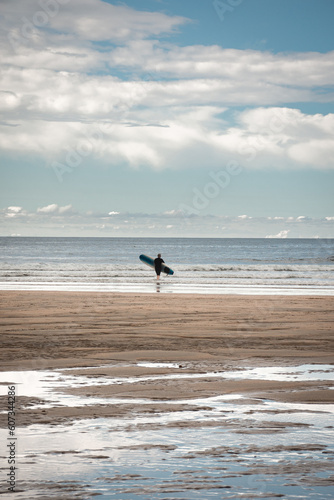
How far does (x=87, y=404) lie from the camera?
7.16 meters

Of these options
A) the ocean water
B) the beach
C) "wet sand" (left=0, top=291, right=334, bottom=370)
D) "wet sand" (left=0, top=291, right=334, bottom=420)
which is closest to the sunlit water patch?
the beach

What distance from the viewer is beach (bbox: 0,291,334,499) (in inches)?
198

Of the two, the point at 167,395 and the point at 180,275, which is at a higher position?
the point at 180,275

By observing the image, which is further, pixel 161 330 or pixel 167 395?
pixel 161 330

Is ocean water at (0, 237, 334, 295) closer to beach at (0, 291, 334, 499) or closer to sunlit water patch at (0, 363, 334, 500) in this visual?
beach at (0, 291, 334, 499)

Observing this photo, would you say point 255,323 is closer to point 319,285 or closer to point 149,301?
point 149,301

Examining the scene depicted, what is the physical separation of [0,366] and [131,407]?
3.37m

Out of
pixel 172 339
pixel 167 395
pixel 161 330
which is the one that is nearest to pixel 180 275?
pixel 161 330

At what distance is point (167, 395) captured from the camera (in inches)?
303

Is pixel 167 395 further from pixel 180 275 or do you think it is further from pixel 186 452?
pixel 180 275

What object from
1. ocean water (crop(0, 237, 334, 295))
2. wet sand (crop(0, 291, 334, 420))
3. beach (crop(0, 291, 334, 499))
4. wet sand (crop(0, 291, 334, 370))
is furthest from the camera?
ocean water (crop(0, 237, 334, 295))

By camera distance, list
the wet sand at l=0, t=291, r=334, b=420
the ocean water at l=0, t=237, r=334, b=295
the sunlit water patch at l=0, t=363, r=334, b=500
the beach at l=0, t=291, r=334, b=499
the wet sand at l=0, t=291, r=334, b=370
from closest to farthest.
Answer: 1. the sunlit water patch at l=0, t=363, r=334, b=500
2. the beach at l=0, t=291, r=334, b=499
3. the wet sand at l=0, t=291, r=334, b=420
4. the wet sand at l=0, t=291, r=334, b=370
5. the ocean water at l=0, t=237, r=334, b=295

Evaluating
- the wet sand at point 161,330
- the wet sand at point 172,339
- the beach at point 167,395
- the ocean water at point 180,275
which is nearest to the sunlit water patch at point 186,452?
the beach at point 167,395

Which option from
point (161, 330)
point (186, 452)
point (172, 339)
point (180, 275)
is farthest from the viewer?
point (180, 275)
